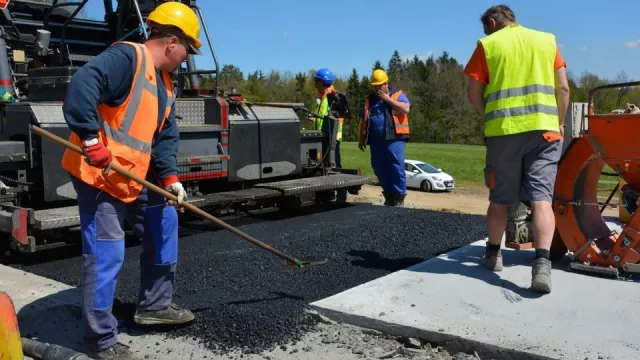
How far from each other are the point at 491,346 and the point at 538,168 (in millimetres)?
1405

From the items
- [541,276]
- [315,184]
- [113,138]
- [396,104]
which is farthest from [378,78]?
[113,138]

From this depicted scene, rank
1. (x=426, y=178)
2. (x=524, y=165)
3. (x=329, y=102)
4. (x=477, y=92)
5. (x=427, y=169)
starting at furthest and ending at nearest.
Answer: (x=427, y=169) < (x=426, y=178) < (x=329, y=102) < (x=477, y=92) < (x=524, y=165)

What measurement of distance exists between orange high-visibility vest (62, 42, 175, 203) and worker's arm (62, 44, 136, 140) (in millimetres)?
→ 50

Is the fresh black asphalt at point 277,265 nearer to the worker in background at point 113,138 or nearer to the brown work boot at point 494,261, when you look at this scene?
the worker in background at point 113,138

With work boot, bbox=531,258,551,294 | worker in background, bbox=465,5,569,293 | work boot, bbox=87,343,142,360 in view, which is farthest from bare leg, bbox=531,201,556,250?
work boot, bbox=87,343,142,360

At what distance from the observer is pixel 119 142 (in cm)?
338

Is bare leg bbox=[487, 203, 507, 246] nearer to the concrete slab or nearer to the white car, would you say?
the concrete slab

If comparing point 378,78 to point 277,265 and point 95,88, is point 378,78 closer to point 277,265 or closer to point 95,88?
point 277,265

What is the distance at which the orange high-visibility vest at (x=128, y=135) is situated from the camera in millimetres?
3357

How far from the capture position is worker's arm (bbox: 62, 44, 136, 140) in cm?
314

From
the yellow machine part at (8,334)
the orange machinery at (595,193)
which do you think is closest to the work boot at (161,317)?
the yellow machine part at (8,334)

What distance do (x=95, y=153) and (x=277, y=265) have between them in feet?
7.43

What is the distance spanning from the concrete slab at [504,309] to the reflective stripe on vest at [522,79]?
102 centimetres

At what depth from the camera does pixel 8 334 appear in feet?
7.55
